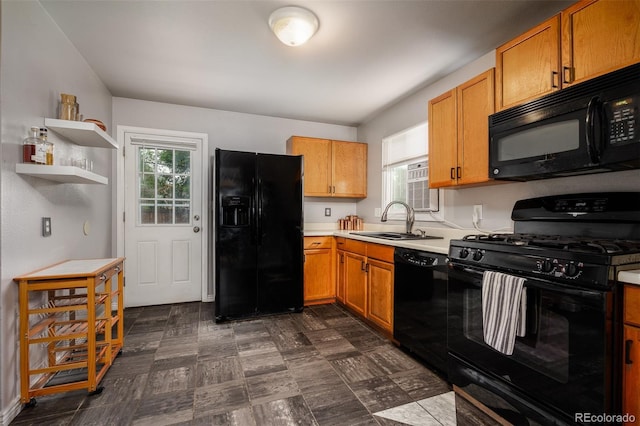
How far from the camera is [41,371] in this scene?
1753mm

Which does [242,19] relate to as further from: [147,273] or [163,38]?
[147,273]

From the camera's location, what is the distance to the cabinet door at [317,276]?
3.53 metres

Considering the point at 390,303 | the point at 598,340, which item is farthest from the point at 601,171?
the point at 390,303

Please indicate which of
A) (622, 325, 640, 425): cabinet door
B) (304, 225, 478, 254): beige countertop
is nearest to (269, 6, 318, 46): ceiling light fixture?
(304, 225, 478, 254): beige countertop

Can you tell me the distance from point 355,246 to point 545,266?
187 centimetres

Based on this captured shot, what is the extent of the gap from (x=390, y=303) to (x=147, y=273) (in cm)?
269

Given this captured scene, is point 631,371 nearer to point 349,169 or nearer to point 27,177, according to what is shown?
point 27,177

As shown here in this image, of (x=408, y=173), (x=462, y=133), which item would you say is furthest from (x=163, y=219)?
(x=462, y=133)

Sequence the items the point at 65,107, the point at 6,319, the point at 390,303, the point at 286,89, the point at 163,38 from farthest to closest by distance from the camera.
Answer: the point at 286,89
the point at 390,303
the point at 163,38
the point at 65,107
the point at 6,319

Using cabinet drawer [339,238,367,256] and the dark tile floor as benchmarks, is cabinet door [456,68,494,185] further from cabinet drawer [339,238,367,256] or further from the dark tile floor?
the dark tile floor

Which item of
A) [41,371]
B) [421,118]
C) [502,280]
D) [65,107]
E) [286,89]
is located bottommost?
[41,371]

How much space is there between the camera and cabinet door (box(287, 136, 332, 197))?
3.86 metres

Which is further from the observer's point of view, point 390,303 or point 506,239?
point 390,303

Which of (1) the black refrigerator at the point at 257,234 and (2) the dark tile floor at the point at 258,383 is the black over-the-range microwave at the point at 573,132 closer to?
(2) the dark tile floor at the point at 258,383
